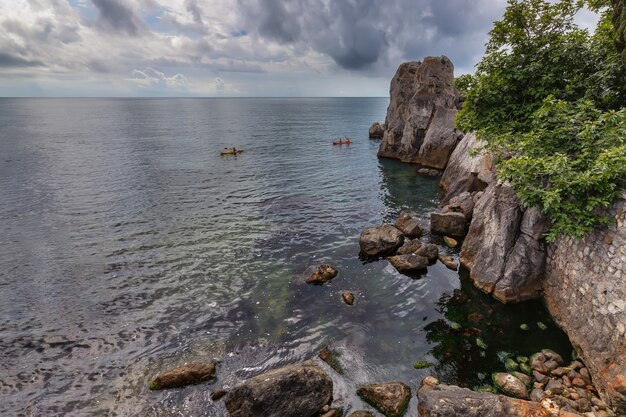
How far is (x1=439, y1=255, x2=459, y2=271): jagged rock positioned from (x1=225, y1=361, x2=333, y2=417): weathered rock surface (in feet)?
41.3

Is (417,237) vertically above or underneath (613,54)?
underneath

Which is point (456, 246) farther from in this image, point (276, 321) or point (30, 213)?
point (30, 213)

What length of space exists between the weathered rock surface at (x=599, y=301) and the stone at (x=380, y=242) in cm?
1017

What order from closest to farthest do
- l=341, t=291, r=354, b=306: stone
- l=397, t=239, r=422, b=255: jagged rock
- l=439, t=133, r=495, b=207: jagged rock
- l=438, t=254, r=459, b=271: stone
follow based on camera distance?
l=341, t=291, r=354, b=306: stone, l=438, t=254, r=459, b=271: stone, l=397, t=239, r=422, b=255: jagged rock, l=439, t=133, r=495, b=207: jagged rock

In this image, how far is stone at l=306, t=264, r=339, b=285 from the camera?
20.4m

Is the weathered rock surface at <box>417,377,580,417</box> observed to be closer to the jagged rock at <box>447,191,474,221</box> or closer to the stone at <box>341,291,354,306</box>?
the stone at <box>341,291,354,306</box>

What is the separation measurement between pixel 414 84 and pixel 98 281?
53791mm

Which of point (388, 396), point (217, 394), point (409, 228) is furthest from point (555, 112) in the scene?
point (217, 394)

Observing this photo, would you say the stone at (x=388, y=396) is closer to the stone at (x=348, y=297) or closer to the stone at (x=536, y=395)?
the stone at (x=536, y=395)

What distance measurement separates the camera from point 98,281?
20.9m

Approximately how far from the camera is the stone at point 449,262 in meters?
21.5

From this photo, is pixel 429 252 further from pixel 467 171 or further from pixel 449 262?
pixel 467 171

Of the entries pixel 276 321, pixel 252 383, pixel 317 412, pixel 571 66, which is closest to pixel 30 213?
pixel 276 321

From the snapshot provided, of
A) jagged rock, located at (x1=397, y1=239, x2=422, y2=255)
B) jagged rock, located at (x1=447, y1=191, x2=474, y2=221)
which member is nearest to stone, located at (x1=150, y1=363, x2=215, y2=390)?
jagged rock, located at (x1=397, y1=239, x2=422, y2=255)
